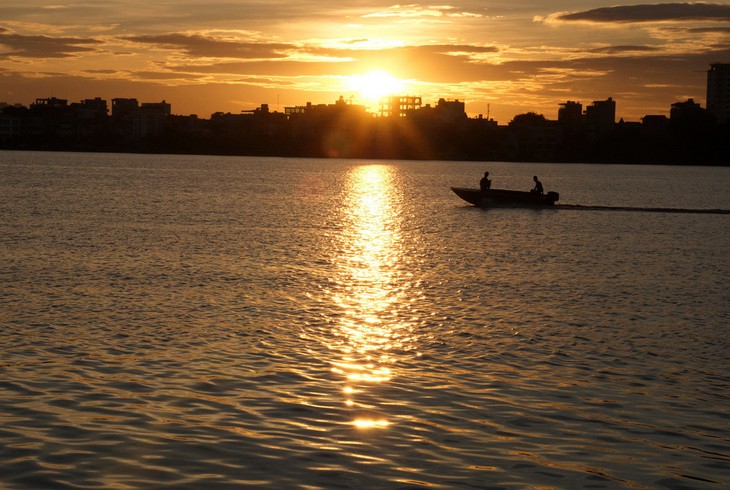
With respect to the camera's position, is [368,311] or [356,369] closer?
[356,369]

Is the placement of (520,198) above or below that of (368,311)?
above

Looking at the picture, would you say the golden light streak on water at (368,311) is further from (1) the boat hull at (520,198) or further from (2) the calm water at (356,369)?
(1) the boat hull at (520,198)

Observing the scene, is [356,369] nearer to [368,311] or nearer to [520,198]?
[368,311]

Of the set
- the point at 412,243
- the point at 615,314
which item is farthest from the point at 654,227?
the point at 615,314

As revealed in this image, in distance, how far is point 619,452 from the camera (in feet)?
46.6

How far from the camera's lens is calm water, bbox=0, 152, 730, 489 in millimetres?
13305

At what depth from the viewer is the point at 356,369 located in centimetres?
1925

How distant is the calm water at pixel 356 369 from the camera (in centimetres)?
1330

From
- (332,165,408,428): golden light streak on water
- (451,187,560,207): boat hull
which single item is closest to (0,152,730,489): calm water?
(332,165,408,428): golden light streak on water

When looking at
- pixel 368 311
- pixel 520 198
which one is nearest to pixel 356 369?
pixel 368 311

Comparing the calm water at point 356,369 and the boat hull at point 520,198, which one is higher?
the boat hull at point 520,198

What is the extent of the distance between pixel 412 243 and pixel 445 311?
26.6 metres

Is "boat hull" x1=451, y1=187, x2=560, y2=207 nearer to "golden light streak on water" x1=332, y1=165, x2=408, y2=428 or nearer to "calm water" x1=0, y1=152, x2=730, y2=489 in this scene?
"golden light streak on water" x1=332, y1=165, x2=408, y2=428

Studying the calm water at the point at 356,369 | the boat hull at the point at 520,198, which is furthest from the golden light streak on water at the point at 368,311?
the boat hull at the point at 520,198
